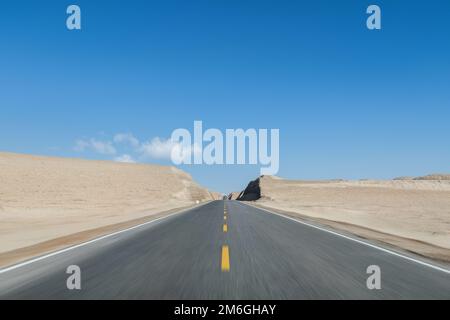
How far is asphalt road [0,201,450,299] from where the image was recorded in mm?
5953

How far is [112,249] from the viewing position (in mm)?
10852

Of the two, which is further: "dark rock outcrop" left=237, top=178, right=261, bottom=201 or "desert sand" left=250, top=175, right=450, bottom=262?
"dark rock outcrop" left=237, top=178, right=261, bottom=201

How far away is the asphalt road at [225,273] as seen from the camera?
19.5 ft

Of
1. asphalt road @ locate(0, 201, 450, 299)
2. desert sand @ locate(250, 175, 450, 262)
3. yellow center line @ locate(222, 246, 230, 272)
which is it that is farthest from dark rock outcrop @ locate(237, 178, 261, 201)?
yellow center line @ locate(222, 246, 230, 272)

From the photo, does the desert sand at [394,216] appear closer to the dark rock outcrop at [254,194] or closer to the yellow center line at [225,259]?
the dark rock outcrop at [254,194]

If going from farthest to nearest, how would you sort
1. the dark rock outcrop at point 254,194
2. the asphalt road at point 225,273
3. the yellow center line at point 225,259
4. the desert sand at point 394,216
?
the dark rock outcrop at point 254,194 < the desert sand at point 394,216 < the yellow center line at point 225,259 < the asphalt road at point 225,273

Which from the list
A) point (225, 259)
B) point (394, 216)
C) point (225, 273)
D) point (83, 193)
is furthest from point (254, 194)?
point (225, 273)

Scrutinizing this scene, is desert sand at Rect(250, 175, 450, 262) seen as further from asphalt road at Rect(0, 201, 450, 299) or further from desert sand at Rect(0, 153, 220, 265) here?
desert sand at Rect(0, 153, 220, 265)

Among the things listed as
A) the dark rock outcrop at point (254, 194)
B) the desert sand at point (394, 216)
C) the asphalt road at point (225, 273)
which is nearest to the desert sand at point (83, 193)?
the desert sand at point (394, 216)

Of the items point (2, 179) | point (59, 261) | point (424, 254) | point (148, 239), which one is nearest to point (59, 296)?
point (59, 261)
